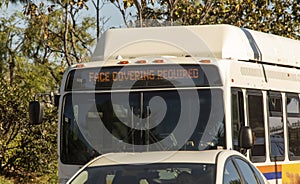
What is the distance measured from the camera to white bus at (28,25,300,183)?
13.2m

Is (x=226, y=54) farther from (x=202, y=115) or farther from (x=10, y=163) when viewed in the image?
(x=10, y=163)

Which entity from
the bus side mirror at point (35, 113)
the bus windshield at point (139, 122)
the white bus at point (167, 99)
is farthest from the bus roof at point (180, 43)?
the bus side mirror at point (35, 113)

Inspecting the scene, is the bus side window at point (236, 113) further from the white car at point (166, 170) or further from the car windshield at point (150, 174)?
the car windshield at point (150, 174)

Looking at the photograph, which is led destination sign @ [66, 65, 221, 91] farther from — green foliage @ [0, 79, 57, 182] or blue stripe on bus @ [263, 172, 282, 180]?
green foliage @ [0, 79, 57, 182]

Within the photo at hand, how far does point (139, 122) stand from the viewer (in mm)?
13344

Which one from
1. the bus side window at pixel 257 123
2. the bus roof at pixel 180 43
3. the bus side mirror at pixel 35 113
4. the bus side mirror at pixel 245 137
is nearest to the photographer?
the bus side mirror at pixel 245 137

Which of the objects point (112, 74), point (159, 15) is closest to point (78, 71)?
point (112, 74)

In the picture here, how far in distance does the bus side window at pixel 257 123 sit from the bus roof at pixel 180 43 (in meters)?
0.75

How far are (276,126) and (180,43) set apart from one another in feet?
7.68

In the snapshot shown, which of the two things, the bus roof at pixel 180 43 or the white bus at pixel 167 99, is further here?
the bus roof at pixel 180 43

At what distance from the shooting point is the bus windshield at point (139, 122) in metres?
13.2

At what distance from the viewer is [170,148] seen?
13.2 m

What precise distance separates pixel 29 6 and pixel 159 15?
6.77m

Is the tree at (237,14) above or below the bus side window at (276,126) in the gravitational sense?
above
